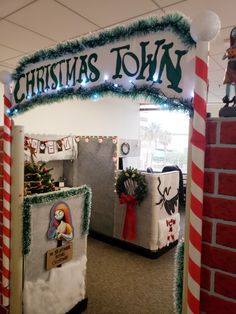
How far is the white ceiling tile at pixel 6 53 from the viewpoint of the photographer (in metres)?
3.56

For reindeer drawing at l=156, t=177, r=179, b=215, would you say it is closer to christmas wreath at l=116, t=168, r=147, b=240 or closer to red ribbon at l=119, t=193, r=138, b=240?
christmas wreath at l=116, t=168, r=147, b=240

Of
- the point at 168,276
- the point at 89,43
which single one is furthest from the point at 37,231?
the point at 168,276

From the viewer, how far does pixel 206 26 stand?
3.03 feet

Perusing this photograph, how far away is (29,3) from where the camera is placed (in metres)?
2.27

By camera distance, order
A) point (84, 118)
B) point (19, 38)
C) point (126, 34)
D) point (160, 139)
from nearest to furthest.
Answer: point (126, 34), point (19, 38), point (84, 118), point (160, 139)

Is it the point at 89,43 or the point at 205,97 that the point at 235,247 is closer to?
the point at 205,97

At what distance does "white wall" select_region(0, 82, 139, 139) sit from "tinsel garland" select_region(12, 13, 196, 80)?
264 centimetres

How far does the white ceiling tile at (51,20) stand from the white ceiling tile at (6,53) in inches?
33.4

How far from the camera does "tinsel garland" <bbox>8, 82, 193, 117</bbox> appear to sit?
44.6 inches

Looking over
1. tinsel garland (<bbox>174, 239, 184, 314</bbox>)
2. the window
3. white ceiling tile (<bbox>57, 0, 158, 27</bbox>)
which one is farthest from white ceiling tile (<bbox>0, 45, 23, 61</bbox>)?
the window

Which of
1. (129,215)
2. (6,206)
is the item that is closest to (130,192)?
(129,215)

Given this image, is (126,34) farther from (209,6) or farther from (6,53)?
(6,53)

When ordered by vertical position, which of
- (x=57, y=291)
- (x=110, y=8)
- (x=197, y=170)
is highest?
(x=110, y=8)

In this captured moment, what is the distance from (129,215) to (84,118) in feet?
9.66
